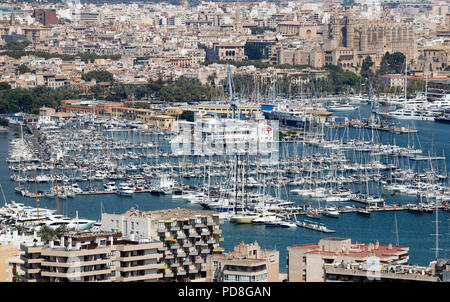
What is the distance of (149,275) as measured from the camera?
7.29 metres

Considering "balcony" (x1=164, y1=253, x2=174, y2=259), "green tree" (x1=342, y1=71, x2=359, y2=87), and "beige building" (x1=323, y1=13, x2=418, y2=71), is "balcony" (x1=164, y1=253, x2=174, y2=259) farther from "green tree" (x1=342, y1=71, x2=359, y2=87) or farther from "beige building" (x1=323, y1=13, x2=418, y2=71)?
"beige building" (x1=323, y1=13, x2=418, y2=71)

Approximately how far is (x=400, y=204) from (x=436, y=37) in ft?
94.0

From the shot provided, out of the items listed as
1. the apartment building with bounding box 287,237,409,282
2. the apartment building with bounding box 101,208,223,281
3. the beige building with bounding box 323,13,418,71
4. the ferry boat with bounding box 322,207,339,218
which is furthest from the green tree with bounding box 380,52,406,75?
the apartment building with bounding box 287,237,409,282

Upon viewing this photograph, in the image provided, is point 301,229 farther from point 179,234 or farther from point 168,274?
point 168,274

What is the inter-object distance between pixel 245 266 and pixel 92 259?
873 millimetres

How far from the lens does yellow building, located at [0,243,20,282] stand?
7.66 m

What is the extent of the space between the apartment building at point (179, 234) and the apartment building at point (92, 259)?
2.21ft

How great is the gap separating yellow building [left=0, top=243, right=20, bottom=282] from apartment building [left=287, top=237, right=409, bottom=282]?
175 cm

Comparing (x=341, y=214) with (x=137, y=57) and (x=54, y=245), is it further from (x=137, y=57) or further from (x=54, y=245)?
(x=137, y=57)

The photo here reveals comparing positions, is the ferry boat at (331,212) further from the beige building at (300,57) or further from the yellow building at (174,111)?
the beige building at (300,57)

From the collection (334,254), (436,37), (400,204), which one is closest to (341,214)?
(400,204)

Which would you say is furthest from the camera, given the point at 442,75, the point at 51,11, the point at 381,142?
the point at 51,11

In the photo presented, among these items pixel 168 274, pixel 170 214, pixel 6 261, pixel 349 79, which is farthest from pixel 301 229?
pixel 349 79

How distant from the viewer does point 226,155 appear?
17688mm
